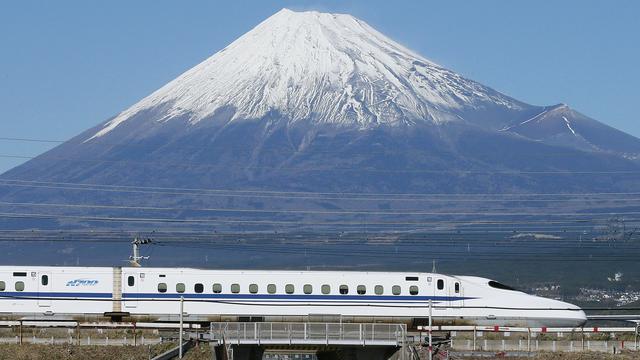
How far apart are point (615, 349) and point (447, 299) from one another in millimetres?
14587

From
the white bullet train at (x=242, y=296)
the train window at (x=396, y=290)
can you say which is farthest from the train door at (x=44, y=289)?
the train window at (x=396, y=290)

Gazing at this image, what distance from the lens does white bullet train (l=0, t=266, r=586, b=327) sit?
81.4 meters

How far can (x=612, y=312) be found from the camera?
140 m

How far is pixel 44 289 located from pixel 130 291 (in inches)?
177

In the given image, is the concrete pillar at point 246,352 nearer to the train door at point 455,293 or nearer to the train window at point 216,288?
the train window at point 216,288

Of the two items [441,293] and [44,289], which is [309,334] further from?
[44,289]

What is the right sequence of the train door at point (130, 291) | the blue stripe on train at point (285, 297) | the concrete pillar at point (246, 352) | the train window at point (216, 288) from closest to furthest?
the concrete pillar at point (246, 352) < the train door at point (130, 291) < the blue stripe on train at point (285, 297) < the train window at point (216, 288)

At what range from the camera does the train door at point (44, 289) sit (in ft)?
267

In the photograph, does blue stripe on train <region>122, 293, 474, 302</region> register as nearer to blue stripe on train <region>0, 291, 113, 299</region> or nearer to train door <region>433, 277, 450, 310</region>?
train door <region>433, 277, 450, 310</region>

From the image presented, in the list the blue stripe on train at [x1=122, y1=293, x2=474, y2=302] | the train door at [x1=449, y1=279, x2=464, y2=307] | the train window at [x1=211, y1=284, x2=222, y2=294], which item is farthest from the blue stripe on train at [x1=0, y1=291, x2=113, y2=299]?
the train door at [x1=449, y1=279, x2=464, y2=307]

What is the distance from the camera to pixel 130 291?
8175cm

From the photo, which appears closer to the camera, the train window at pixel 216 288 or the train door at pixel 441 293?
Result: the train window at pixel 216 288

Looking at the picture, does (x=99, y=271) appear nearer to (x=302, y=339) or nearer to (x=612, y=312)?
(x=302, y=339)

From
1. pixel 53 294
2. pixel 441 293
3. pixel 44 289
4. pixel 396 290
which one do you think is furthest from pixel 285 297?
pixel 44 289
